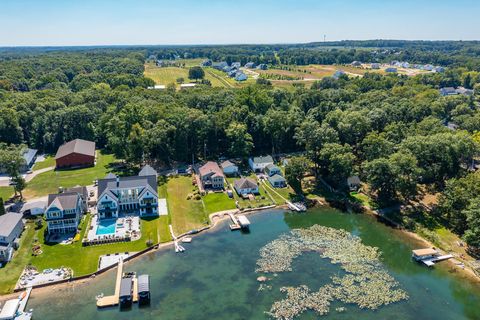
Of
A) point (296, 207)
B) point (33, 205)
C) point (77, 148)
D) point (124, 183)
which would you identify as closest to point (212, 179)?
point (124, 183)

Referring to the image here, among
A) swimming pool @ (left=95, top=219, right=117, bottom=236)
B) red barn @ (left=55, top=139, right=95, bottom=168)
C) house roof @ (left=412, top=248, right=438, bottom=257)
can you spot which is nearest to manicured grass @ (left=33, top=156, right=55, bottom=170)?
red barn @ (left=55, top=139, right=95, bottom=168)

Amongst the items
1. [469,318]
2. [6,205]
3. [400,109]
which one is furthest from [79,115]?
[469,318]

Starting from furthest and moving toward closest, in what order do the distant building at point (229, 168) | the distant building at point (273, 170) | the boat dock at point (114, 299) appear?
the distant building at point (229, 168), the distant building at point (273, 170), the boat dock at point (114, 299)

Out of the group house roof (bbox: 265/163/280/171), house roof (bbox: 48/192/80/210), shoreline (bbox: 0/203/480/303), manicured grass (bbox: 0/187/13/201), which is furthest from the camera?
house roof (bbox: 265/163/280/171)

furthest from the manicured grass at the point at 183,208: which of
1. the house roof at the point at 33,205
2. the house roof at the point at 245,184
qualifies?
the house roof at the point at 33,205

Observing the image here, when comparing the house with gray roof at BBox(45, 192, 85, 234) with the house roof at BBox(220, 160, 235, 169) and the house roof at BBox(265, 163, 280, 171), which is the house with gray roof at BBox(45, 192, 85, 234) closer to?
the house roof at BBox(220, 160, 235, 169)

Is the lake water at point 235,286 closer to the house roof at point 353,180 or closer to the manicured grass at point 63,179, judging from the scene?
the house roof at point 353,180
